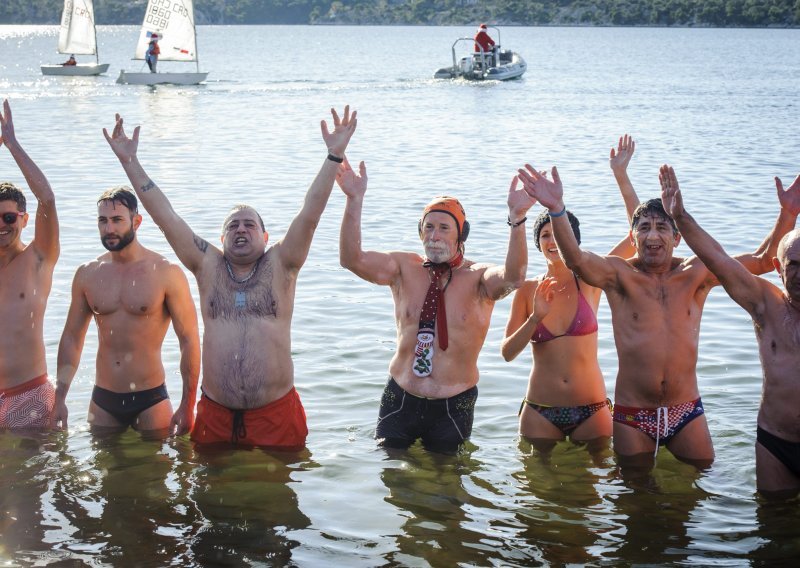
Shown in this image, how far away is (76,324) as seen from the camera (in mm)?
7066

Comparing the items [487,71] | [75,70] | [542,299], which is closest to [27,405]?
[542,299]

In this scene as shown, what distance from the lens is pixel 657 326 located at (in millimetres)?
6648

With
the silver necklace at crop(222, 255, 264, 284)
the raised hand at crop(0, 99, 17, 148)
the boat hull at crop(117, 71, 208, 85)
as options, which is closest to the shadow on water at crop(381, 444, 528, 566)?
the silver necklace at crop(222, 255, 264, 284)

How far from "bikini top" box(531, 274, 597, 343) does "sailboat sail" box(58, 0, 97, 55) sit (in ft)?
174

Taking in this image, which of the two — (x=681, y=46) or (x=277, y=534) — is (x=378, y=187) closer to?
(x=277, y=534)

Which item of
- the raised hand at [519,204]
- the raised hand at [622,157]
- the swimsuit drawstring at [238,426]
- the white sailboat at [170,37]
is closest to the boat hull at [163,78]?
the white sailboat at [170,37]

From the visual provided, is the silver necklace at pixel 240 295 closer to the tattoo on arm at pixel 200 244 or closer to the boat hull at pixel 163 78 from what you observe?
the tattoo on arm at pixel 200 244

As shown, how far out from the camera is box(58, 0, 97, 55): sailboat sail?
183 feet

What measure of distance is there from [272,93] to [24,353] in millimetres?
41632

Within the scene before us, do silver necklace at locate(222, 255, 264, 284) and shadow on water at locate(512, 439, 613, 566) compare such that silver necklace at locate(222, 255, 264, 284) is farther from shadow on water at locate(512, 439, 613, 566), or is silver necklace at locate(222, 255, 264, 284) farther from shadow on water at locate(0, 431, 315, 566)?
shadow on water at locate(512, 439, 613, 566)

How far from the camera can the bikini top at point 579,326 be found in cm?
698

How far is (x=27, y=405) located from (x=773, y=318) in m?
4.89

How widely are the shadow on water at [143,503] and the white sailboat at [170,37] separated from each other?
140ft

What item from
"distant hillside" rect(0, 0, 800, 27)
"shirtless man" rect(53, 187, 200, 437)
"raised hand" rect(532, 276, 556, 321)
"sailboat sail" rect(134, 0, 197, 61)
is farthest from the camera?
"distant hillside" rect(0, 0, 800, 27)
